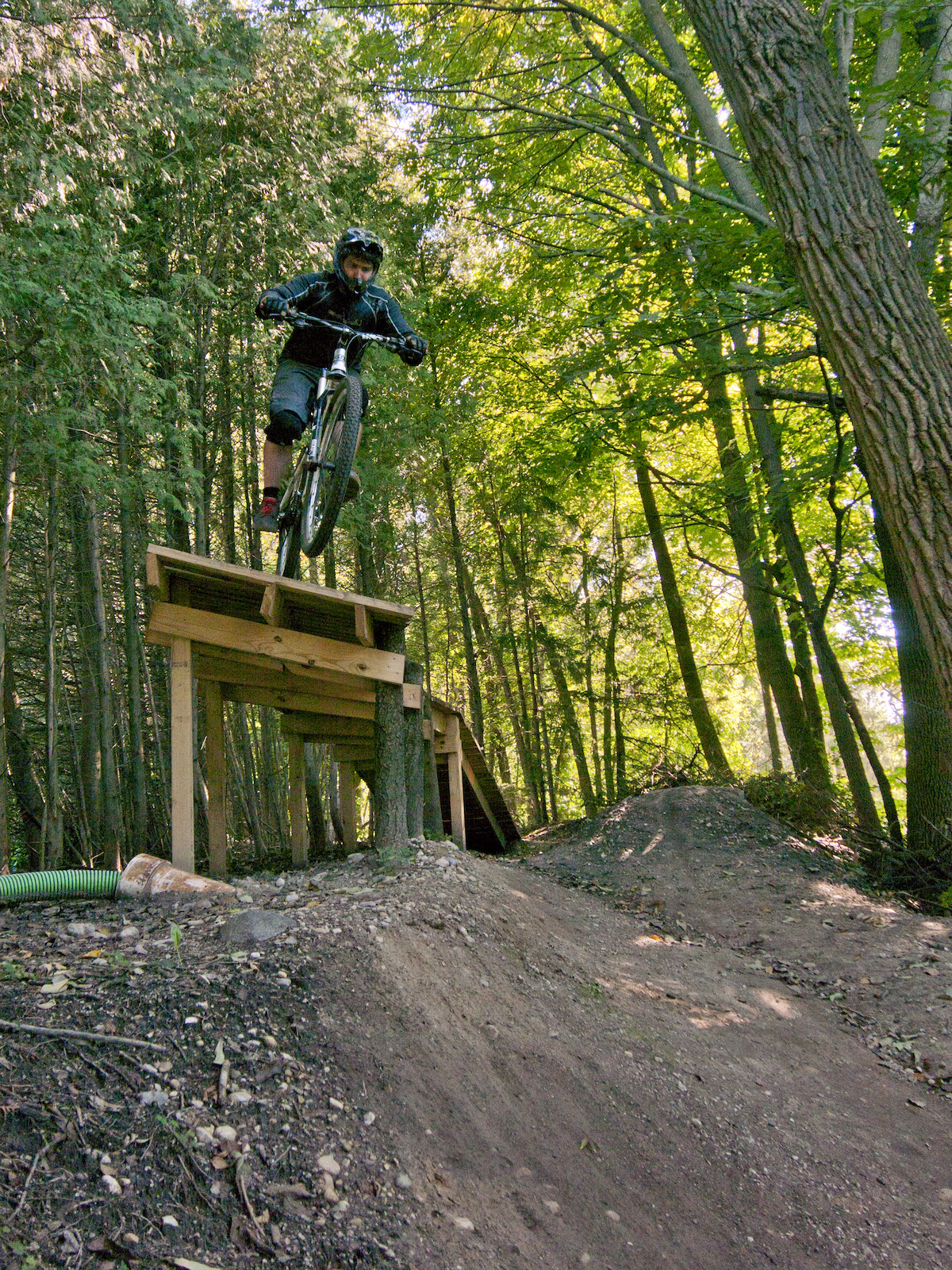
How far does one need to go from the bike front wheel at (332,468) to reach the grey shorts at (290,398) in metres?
0.14

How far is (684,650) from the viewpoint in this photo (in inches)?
467

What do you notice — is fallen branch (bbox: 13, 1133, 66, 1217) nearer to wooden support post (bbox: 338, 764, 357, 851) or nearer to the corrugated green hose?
the corrugated green hose

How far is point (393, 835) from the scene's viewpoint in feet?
16.1

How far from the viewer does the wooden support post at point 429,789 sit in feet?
21.5

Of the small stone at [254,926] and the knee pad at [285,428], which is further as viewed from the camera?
the knee pad at [285,428]

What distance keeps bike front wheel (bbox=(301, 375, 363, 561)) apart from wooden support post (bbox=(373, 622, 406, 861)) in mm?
848

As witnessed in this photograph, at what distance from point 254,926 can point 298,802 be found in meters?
3.78

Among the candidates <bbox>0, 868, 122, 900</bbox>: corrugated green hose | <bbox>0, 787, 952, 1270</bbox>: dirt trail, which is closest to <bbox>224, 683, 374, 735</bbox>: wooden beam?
<bbox>0, 787, 952, 1270</bbox>: dirt trail

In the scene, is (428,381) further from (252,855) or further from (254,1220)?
(254,1220)

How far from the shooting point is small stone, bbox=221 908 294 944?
329 cm

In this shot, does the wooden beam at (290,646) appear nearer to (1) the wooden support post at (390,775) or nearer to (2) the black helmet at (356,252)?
(1) the wooden support post at (390,775)

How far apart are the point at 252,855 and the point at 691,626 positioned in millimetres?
9508

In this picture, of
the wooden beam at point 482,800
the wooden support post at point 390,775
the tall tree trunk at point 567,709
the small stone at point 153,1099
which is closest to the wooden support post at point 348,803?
the wooden beam at point 482,800

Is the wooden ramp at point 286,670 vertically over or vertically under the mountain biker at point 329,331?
under
